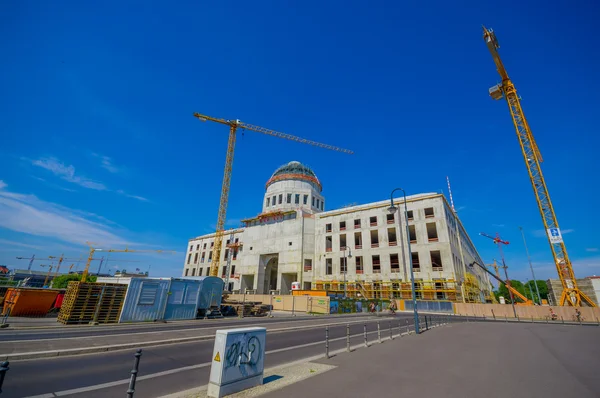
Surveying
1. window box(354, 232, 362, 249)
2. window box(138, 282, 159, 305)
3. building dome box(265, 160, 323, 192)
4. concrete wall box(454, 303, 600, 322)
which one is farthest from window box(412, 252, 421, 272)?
window box(138, 282, 159, 305)

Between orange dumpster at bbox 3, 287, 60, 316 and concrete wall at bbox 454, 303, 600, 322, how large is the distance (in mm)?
43402

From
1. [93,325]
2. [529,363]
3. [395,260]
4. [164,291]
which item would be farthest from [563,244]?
[93,325]

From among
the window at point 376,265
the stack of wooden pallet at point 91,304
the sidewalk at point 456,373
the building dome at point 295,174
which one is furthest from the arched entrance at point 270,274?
the sidewalk at point 456,373

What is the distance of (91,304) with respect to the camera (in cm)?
1617

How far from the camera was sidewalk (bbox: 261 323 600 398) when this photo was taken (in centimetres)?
540

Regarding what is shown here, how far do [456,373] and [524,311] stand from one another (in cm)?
3599

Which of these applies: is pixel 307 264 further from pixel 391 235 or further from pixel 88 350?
pixel 88 350

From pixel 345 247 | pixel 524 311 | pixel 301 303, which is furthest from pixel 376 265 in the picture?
pixel 524 311

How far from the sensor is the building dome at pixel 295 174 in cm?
6688

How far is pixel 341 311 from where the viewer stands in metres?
32.6

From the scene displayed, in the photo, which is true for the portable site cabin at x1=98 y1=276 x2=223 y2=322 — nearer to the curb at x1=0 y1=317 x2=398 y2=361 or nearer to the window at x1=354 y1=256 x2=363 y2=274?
the curb at x1=0 y1=317 x2=398 y2=361

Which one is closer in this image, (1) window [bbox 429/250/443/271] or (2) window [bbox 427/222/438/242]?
(2) window [bbox 427/222/438/242]

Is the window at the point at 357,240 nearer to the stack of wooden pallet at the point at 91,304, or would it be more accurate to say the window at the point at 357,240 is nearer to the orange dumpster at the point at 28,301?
the stack of wooden pallet at the point at 91,304

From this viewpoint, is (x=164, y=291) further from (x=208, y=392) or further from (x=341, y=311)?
(x=341, y=311)
